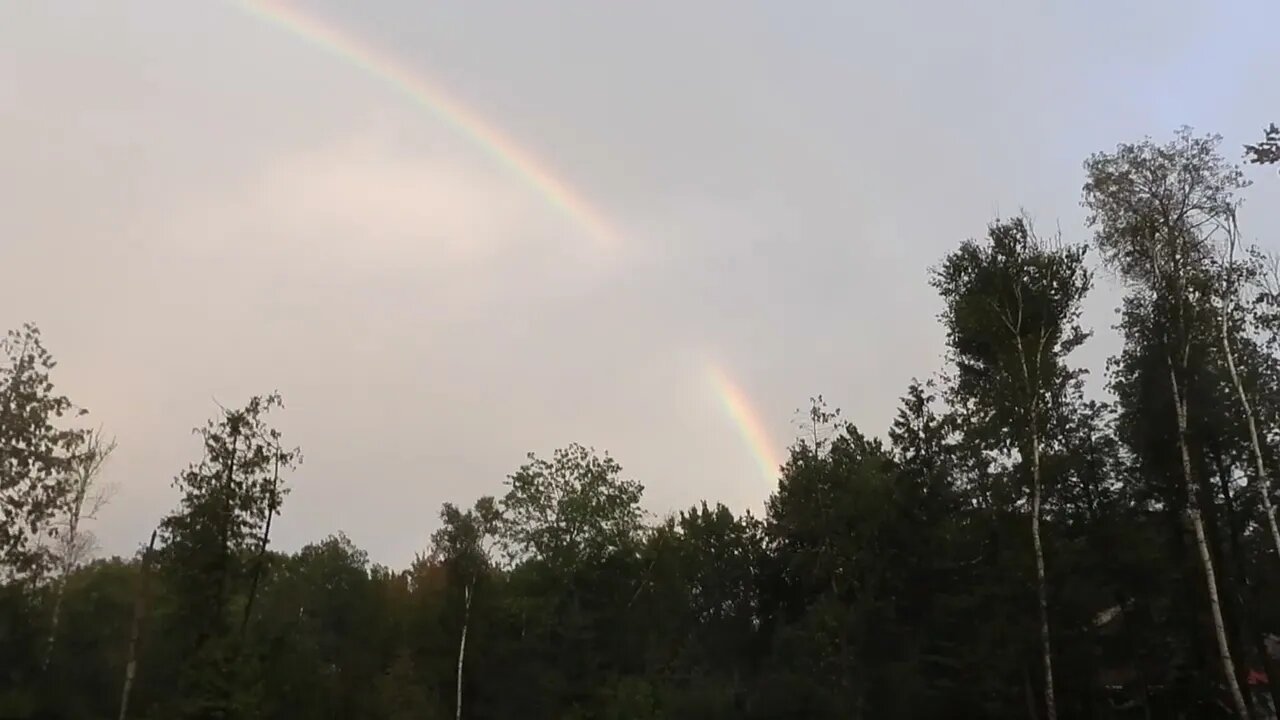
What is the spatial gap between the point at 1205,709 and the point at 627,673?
2370cm

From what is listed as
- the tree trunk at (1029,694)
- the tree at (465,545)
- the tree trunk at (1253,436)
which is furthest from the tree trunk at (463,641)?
the tree trunk at (1253,436)

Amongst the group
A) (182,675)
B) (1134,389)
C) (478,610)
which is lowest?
(182,675)

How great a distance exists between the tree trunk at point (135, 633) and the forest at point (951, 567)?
0.37ft

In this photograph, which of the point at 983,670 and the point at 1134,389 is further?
the point at 983,670

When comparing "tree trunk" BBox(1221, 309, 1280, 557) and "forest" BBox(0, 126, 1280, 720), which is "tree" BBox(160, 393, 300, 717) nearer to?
"forest" BBox(0, 126, 1280, 720)

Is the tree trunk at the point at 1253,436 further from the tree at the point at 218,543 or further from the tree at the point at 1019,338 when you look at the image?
the tree at the point at 218,543

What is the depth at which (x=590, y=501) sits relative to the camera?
162 ft

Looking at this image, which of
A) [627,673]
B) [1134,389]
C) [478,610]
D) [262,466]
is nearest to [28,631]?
[262,466]

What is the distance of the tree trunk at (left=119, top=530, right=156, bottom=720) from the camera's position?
2992 cm

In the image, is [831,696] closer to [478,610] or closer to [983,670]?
[983,670]

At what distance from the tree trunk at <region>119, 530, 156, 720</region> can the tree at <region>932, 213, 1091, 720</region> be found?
26.2 metres

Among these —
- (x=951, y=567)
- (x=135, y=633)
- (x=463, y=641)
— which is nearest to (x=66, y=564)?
(x=135, y=633)

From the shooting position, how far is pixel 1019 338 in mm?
27531

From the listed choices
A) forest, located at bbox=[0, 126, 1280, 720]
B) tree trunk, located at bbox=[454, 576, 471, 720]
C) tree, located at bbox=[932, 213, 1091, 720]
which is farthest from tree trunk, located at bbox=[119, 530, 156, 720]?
tree, located at bbox=[932, 213, 1091, 720]
